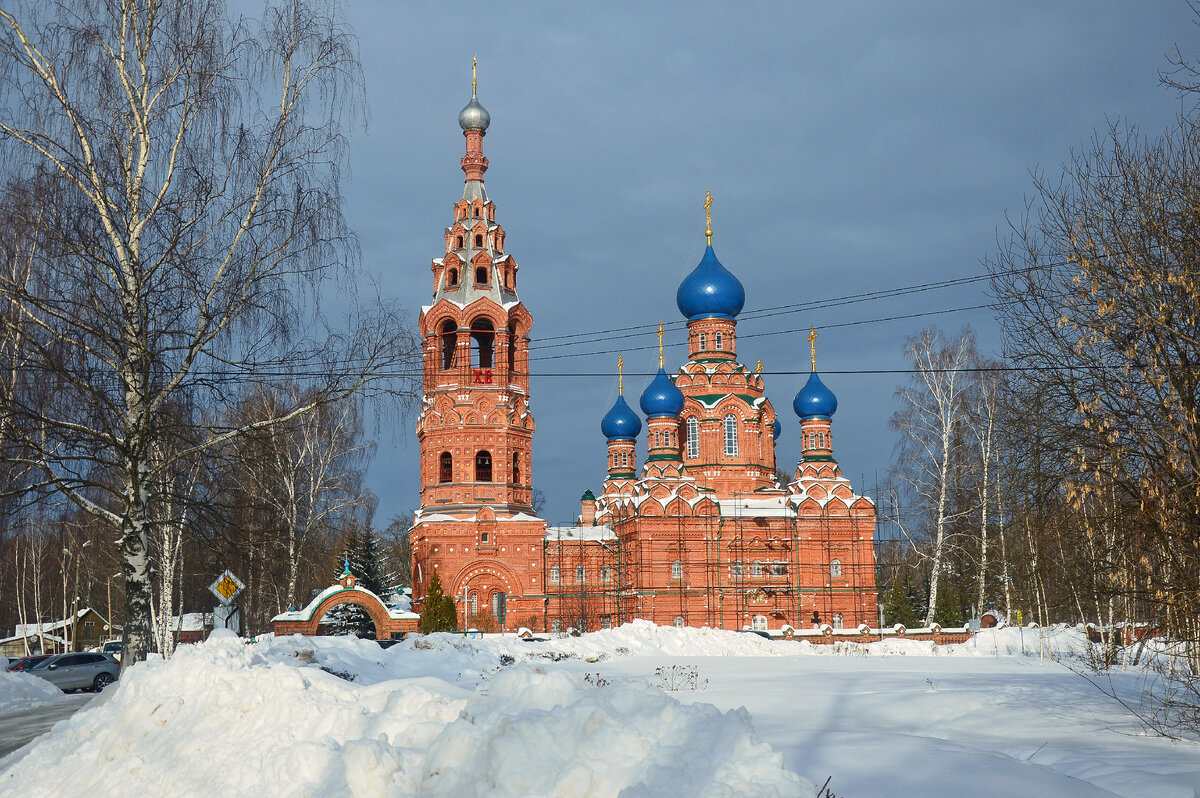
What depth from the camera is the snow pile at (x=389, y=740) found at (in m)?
5.55

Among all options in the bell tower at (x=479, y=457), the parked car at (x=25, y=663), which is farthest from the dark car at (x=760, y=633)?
the parked car at (x=25, y=663)

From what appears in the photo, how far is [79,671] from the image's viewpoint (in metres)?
23.7

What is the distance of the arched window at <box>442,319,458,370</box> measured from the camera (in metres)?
41.7

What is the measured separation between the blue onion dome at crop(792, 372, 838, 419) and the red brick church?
0.30 feet

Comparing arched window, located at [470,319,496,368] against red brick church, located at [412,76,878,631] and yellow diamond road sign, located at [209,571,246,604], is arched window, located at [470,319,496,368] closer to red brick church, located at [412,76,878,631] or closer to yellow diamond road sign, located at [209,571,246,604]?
red brick church, located at [412,76,878,631]

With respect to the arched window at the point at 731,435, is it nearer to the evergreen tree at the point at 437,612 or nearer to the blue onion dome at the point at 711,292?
the blue onion dome at the point at 711,292

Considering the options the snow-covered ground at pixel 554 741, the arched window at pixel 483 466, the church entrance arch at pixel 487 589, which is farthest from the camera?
the arched window at pixel 483 466

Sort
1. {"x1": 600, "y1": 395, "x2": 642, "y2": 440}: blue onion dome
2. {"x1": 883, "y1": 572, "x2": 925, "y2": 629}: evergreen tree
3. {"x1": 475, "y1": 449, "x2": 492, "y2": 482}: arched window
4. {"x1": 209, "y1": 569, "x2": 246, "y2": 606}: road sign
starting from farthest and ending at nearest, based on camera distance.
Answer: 1. {"x1": 600, "y1": 395, "x2": 642, "y2": 440}: blue onion dome
2. {"x1": 883, "y1": 572, "x2": 925, "y2": 629}: evergreen tree
3. {"x1": 475, "y1": 449, "x2": 492, "y2": 482}: arched window
4. {"x1": 209, "y1": 569, "x2": 246, "y2": 606}: road sign

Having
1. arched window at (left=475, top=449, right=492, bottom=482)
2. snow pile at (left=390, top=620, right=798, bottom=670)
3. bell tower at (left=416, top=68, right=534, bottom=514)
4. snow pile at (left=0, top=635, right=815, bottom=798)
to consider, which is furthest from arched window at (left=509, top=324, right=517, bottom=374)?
snow pile at (left=0, top=635, right=815, bottom=798)

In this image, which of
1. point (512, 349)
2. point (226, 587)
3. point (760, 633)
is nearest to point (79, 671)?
point (226, 587)

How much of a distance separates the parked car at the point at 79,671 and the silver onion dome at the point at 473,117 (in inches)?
1089

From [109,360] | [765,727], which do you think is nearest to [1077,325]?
[765,727]

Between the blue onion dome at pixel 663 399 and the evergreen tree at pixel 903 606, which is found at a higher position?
the blue onion dome at pixel 663 399

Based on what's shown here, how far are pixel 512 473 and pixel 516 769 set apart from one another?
37.2 m
